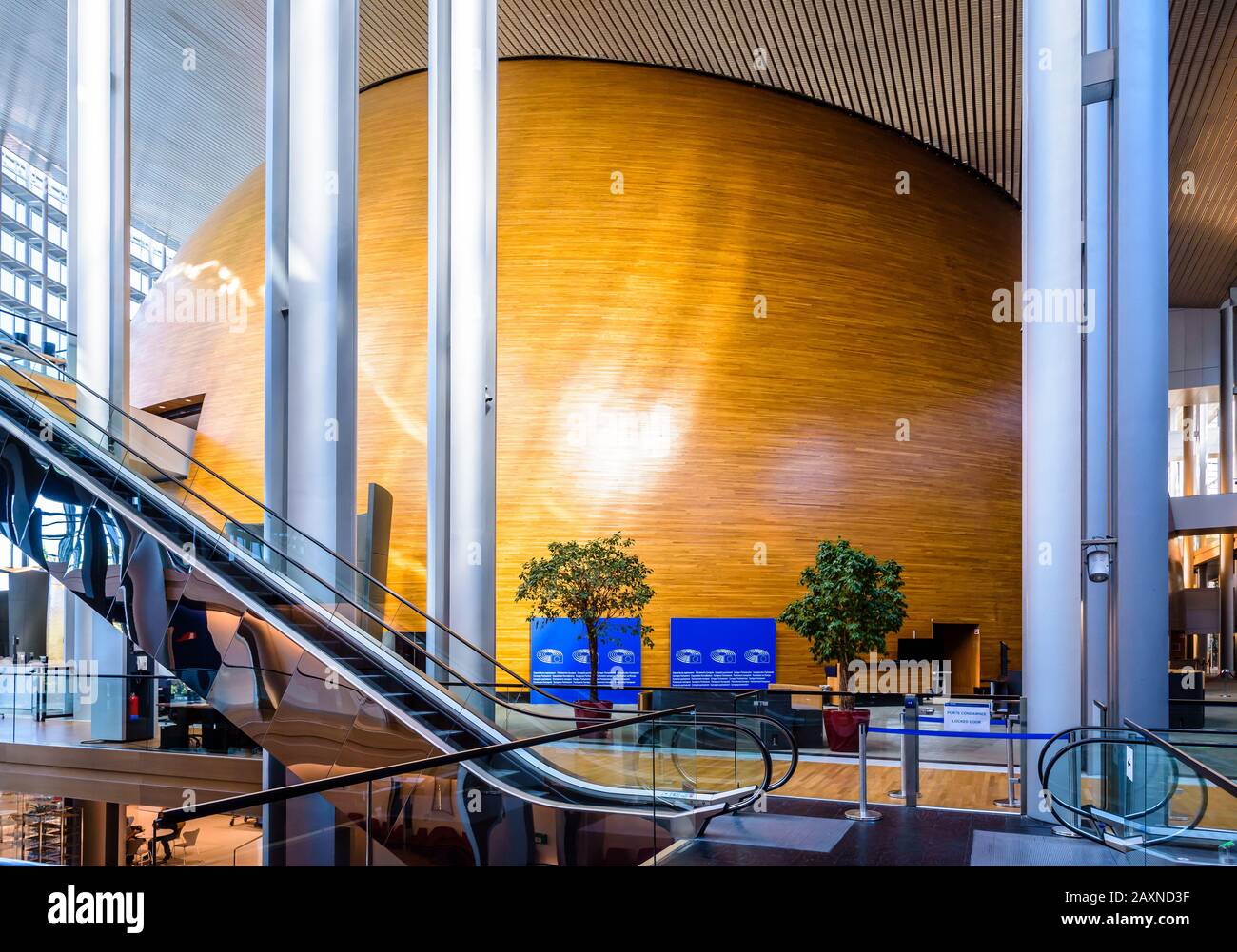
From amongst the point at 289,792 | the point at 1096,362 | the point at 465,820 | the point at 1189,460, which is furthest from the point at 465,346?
the point at 1189,460

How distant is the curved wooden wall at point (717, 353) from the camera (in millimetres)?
18641

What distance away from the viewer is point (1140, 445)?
7785mm

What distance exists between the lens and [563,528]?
1861 centimetres

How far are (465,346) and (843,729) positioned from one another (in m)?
6.19

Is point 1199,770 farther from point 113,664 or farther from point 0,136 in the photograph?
point 0,136

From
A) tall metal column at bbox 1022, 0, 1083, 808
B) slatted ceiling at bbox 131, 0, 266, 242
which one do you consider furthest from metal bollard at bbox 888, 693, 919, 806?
slatted ceiling at bbox 131, 0, 266, 242

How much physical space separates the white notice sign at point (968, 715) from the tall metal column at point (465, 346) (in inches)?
243

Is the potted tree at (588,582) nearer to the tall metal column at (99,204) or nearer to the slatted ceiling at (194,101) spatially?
the tall metal column at (99,204)

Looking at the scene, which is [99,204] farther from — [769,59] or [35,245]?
[35,245]

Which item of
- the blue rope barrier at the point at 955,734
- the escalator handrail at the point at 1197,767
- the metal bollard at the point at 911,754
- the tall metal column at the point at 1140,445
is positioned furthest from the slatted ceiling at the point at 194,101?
the escalator handrail at the point at 1197,767

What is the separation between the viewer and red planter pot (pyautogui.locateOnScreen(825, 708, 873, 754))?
1027 cm

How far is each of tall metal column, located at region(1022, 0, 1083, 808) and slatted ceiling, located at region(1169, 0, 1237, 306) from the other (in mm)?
8899
